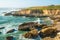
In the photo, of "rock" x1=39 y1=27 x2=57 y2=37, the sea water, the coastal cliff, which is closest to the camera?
the sea water

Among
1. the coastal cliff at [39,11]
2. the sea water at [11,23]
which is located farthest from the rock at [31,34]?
the coastal cliff at [39,11]

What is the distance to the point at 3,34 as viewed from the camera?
4.60m

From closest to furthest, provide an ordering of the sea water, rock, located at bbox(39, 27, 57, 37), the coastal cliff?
the sea water → rock, located at bbox(39, 27, 57, 37) → the coastal cliff

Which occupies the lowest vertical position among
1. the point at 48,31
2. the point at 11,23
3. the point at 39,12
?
the point at 48,31

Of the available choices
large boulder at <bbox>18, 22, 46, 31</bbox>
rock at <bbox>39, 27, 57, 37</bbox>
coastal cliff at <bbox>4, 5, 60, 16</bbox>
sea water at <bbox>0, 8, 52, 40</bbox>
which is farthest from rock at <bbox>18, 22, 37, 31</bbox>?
coastal cliff at <bbox>4, 5, 60, 16</bbox>

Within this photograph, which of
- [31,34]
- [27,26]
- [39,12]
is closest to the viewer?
[31,34]

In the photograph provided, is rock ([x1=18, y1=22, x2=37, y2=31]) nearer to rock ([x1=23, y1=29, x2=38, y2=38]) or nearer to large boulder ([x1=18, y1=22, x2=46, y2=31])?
large boulder ([x1=18, y1=22, x2=46, y2=31])

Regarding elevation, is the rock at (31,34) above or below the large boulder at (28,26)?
below

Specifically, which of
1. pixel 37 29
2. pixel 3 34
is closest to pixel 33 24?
pixel 37 29

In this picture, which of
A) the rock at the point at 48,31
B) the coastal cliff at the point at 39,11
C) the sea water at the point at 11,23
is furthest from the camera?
the coastal cliff at the point at 39,11

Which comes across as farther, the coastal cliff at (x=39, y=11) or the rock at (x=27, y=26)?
the coastal cliff at (x=39, y=11)

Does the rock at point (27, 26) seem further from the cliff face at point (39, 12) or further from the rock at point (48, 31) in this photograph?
the cliff face at point (39, 12)

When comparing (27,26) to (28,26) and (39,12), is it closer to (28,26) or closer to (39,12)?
(28,26)

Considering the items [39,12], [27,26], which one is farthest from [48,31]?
[39,12]
